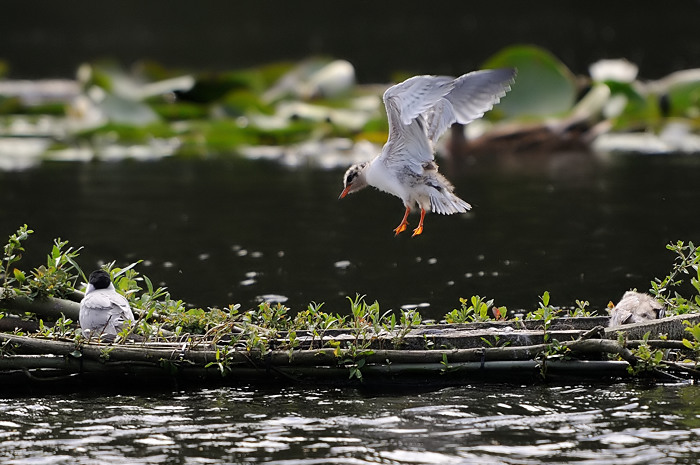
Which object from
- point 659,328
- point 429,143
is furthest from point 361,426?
point 429,143

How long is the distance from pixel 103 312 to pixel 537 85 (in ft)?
55.1

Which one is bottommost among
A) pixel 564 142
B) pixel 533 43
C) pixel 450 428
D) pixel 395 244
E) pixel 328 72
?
pixel 450 428

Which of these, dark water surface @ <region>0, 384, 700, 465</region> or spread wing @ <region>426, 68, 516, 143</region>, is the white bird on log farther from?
spread wing @ <region>426, 68, 516, 143</region>

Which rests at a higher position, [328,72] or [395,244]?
[328,72]

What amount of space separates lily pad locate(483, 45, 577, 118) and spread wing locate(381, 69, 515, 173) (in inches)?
536

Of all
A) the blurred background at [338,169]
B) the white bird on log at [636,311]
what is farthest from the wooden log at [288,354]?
the blurred background at [338,169]

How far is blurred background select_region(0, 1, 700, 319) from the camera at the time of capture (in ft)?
47.7

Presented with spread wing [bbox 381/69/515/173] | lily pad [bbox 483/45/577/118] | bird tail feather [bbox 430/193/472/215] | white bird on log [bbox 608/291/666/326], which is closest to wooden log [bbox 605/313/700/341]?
white bird on log [bbox 608/291/666/326]

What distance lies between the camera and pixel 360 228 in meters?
17.7

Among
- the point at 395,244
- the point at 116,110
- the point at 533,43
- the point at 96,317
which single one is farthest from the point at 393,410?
the point at 533,43

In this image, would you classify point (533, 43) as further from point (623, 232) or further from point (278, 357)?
point (278, 357)

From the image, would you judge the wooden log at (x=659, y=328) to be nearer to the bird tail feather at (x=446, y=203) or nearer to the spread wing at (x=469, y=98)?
the bird tail feather at (x=446, y=203)

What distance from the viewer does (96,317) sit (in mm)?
9586

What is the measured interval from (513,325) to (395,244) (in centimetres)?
688
